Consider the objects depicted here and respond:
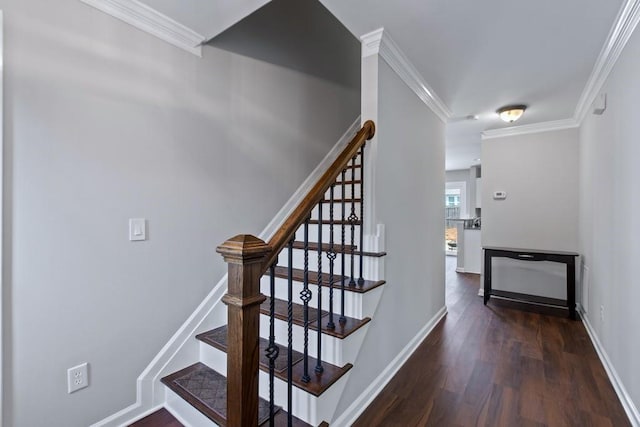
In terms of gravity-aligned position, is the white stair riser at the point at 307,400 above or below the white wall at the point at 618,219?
below

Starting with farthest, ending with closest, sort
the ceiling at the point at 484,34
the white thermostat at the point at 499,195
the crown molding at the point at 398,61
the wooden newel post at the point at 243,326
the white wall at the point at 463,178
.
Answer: the white wall at the point at 463,178 < the white thermostat at the point at 499,195 < the crown molding at the point at 398,61 < the ceiling at the point at 484,34 < the wooden newel post at the point at 243,326

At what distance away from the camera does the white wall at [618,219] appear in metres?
1.72

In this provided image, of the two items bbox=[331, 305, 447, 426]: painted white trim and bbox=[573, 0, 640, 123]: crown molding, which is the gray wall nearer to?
bbox=[331, 305, 447, 426]: painted white trim

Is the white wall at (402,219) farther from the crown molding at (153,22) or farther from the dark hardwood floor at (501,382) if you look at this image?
the crown molding at (153,22)

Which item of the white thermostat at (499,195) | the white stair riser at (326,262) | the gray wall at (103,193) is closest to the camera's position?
the gray wall at (103,193)

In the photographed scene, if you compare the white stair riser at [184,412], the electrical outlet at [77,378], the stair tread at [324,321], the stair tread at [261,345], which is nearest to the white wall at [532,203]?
the stair tread at [324,321]

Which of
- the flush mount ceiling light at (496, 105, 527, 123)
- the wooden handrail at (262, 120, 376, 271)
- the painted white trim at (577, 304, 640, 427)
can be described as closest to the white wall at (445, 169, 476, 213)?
the flush mount ceiling light at (496, 105, 527, 123)

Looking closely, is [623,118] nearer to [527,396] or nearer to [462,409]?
[527,396]

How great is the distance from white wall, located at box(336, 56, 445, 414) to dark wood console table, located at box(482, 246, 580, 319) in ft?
3.69

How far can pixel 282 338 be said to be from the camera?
70.9 inches

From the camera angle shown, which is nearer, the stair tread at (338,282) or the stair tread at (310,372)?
the stair tread at (310,372)

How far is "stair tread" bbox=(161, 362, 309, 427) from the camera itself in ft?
4.75

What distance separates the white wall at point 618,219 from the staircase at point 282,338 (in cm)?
145

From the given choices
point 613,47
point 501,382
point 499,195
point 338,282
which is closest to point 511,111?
point 613,47
